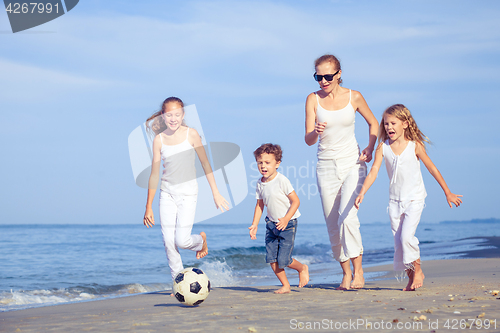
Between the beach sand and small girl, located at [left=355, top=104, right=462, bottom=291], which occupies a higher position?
small girl, located at [left=355, top=104, right=462, bottom=291]

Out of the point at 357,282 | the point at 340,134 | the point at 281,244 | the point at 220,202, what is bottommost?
the point at 357,282

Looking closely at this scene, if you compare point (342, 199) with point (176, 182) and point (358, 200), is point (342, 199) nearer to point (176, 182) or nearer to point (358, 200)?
point (358, 200)

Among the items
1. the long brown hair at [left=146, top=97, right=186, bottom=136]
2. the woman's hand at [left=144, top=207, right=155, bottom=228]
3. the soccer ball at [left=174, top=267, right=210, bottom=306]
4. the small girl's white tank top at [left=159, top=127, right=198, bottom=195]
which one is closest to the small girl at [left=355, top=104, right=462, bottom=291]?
the soccer ball at [left=174, top=267, right=210, bottom=306]

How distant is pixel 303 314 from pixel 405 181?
6.40 ft

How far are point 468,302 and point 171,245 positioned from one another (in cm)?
304

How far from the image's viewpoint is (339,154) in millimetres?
4980

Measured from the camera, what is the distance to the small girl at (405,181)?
4586 mm

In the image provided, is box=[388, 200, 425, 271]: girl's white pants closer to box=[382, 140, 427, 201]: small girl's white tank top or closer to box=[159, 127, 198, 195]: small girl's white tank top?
box=[382, 140, 427, 201]: small girl's white tank top

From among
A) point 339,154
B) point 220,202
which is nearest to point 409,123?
point 339,154

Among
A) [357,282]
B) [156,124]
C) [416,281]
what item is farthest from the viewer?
[156,124]

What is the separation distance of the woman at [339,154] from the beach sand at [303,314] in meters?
0.52

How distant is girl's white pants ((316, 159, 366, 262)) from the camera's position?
16.1 ft

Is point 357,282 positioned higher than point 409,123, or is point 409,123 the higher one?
point 409,123

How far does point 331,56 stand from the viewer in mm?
5090
